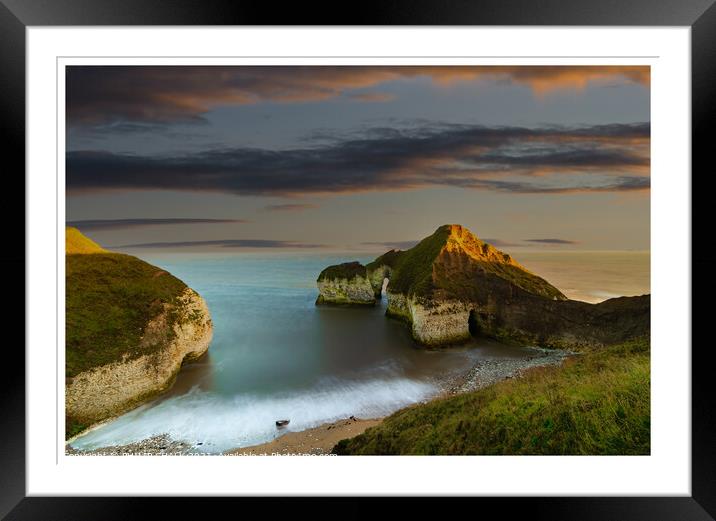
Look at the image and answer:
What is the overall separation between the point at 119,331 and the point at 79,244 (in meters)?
2.02

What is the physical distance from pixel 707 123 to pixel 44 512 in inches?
261

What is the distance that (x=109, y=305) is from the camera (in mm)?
7520

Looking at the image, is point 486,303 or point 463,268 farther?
point 463,268

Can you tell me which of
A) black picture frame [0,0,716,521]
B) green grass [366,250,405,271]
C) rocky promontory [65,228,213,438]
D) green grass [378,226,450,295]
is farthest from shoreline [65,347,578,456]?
green grass [366,250,405,271]

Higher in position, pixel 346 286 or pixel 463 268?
pixel 463 268

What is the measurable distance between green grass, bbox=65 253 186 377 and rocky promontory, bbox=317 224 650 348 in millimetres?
7943

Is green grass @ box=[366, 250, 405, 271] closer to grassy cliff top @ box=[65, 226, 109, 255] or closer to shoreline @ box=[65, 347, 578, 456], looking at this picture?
shoreline @ box=[65, 347, 578, 456]

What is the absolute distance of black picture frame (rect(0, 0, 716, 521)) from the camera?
2773mm

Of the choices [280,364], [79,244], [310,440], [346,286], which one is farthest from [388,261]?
[79,244]

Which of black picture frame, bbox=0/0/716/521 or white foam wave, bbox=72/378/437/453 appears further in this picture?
white foam wave, bbox=72/378/437/453

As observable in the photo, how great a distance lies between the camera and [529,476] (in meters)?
3.21

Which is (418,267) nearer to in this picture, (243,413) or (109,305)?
(243,413)

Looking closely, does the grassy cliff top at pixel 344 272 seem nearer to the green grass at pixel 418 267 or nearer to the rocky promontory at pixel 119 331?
the green grass at pixel 418 267

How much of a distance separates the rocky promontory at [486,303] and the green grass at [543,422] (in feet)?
22.2
